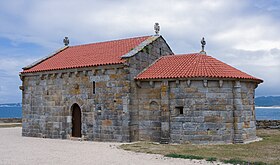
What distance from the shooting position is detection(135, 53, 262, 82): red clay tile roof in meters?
15.9

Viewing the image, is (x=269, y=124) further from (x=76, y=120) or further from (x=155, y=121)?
(x=76, y=120)

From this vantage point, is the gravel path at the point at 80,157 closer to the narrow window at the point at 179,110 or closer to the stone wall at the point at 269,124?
the narrow window at the point at 179,110

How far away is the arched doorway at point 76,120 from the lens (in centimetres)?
1889

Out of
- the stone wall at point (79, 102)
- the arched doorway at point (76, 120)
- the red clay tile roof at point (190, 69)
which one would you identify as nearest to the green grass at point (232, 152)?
the stone wall at point (79, 102)

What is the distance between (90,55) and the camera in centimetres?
2030

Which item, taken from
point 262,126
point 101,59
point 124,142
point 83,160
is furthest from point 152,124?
point 262,126

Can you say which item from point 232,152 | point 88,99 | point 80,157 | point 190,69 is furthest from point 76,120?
point 232,152

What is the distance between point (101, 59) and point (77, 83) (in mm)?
2011

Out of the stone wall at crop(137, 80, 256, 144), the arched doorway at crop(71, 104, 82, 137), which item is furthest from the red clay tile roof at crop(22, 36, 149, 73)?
the stone wall at crop(137, 80, 256, 144)

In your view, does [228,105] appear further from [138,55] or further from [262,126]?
[262,126]

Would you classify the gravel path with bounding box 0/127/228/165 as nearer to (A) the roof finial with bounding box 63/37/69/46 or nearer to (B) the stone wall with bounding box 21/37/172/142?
(B) the stone wall with bounding box 21/37/172/142

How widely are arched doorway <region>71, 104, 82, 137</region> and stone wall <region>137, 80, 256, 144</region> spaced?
5.20 metres

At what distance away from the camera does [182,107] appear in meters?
16.2

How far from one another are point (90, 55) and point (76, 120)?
14.0ft
